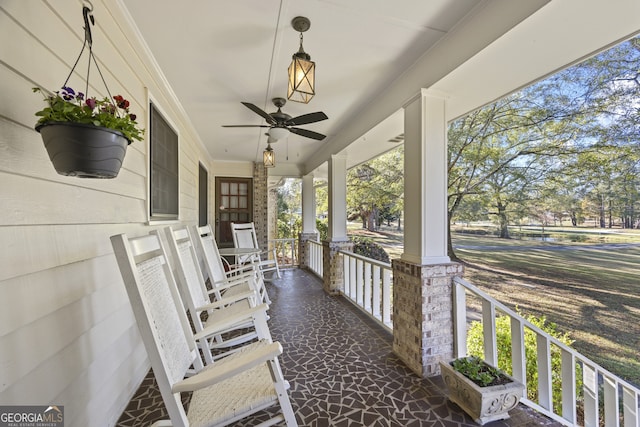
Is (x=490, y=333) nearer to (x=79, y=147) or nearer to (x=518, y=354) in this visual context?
(x=518, y=354)

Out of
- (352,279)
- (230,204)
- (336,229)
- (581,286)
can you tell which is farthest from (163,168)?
(581,286)

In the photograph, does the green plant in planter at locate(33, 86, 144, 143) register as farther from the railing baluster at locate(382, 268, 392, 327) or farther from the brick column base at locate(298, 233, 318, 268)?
the brick column base at locate(298, 233, 318, 268)

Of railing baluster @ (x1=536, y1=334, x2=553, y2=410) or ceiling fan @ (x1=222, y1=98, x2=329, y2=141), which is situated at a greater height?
ceiling fan @ (x1=222, y1=98, x2=329, y2=141)

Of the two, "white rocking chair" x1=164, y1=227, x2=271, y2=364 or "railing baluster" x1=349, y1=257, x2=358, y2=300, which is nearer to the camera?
"white rocking chair" x1=164, y1=227, x2=271, y2=364

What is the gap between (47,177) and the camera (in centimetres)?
106

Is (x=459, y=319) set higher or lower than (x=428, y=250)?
lower

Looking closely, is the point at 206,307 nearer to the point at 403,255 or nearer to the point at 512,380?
the point at 403,255

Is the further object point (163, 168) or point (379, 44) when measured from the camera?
point (163, 168)

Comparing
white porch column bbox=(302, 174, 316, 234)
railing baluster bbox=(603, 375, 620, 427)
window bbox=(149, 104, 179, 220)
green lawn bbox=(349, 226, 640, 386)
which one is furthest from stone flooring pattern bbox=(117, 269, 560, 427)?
white porch column bbox=(302, 174, 316, 234)

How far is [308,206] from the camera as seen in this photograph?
21.2 ft

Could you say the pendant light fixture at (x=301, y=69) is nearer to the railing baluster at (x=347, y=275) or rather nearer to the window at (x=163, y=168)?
the window at (x=163, y=168)

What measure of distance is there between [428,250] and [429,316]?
53cm

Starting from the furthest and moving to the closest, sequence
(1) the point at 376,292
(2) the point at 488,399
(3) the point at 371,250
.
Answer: (3) the point at 371,250, (1) the point at 376,292, (2) the point at 488,399

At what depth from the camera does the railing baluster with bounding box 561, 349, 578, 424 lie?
1.80 metres
